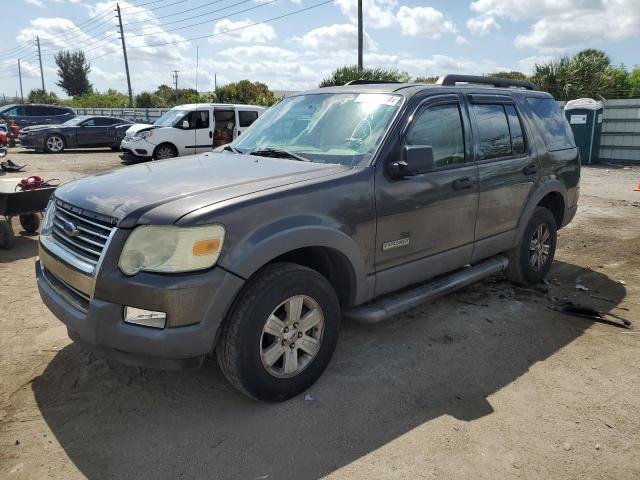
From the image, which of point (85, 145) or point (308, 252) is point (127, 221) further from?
point (85, 145)

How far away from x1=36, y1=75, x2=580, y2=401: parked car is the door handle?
0.01 m

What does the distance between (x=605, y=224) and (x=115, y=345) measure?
7.81m

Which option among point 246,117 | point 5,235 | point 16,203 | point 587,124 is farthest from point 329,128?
point 587,124

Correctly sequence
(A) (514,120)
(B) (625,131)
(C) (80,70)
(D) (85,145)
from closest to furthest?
1. (A) (514,120)
2. (B) (625,131)
3. (D) (85,145)
4. (C) (80,70)

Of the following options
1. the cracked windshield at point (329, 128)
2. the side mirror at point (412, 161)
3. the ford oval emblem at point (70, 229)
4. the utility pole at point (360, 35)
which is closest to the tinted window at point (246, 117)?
the utility pole at point (360, 35)

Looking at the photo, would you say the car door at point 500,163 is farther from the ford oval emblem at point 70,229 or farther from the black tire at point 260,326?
the ford oval emblem at point 70,229

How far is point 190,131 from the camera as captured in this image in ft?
50.1

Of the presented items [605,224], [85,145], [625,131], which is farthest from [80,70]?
[605,224]

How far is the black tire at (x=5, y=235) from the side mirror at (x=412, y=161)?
17.2 ft

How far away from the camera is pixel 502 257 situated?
4.91m

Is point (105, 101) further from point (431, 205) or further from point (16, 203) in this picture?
point (431, 205)

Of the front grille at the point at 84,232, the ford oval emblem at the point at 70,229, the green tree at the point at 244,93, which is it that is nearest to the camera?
the front grille at the point at 84,232

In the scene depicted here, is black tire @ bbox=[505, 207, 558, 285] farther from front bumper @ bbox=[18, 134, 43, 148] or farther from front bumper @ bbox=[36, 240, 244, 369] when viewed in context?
front bumper @ bbox=[18, 134, 43, 148]

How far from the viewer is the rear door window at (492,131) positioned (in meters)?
4.41
